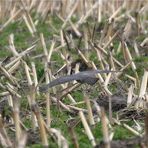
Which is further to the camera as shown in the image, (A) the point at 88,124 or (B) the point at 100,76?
(B) the point at 100,76

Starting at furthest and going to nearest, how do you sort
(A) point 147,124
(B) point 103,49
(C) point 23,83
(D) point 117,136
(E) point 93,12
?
(E) point 93,12
(B) point 103,49
(C) point 23,83
(D) point 117,136
(A) point 147,124

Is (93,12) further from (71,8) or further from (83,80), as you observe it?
(83,80)

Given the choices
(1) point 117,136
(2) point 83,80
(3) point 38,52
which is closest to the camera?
(1) point 117,136

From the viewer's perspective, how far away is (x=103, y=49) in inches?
177

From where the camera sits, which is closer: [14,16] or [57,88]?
[57,88]

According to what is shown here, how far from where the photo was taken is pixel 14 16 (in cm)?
639

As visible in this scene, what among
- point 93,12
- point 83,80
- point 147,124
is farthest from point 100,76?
point 93,12

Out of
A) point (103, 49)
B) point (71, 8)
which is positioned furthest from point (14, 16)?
point (103, 49)

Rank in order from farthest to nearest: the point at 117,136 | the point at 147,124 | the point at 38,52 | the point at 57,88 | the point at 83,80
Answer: the point at 38,52
the point at 57,88
the point at 83,80
the point at 117,136
the point at 147,124

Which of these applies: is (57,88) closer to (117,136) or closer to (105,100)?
(105,100)

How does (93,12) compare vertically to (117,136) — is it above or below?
below

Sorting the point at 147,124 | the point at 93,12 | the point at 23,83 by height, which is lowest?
the point at 93,12

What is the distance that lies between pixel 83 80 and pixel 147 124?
1012mm

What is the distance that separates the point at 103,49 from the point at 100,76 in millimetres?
753
